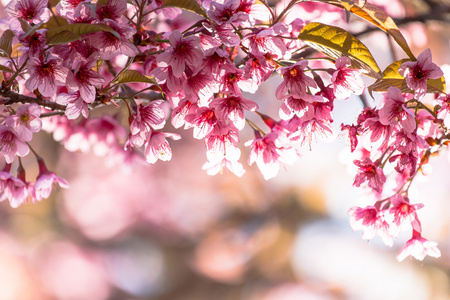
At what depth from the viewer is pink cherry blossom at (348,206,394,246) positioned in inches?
33.8

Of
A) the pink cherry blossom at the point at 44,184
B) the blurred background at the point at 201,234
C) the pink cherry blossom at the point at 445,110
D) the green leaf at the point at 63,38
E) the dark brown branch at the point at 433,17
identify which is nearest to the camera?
the green leaf at the point at 63,38

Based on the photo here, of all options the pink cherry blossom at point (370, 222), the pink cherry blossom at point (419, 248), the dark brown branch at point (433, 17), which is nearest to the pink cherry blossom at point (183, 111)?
the pink cherry blossom at point (370, 222)

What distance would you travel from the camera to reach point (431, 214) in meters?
2.17

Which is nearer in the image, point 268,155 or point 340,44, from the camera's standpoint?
point 340,44

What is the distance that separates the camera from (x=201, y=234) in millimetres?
2742

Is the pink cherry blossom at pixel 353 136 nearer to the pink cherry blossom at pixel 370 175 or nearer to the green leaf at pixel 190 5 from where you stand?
the pink cherry blossom at pixel 370 175

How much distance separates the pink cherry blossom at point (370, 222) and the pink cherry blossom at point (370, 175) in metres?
0.08

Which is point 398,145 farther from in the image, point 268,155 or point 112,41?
point 112,41

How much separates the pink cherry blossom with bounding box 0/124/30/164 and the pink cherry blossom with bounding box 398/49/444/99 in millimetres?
607

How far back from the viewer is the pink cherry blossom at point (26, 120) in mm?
792

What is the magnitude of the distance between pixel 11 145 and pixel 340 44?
1.81ft

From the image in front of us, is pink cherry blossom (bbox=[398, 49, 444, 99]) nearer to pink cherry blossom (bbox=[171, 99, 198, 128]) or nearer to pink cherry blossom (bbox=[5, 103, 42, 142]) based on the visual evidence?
pink cherry blossom (bbox=[171, 99, 198, 128])

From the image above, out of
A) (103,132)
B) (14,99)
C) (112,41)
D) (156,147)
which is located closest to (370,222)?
(156,147)

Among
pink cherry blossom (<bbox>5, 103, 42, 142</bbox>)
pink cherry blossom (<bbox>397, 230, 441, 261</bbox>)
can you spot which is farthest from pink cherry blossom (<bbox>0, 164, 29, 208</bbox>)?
pink cherry blossom (<bbox>397, 230, 441, 261</bbox>)
